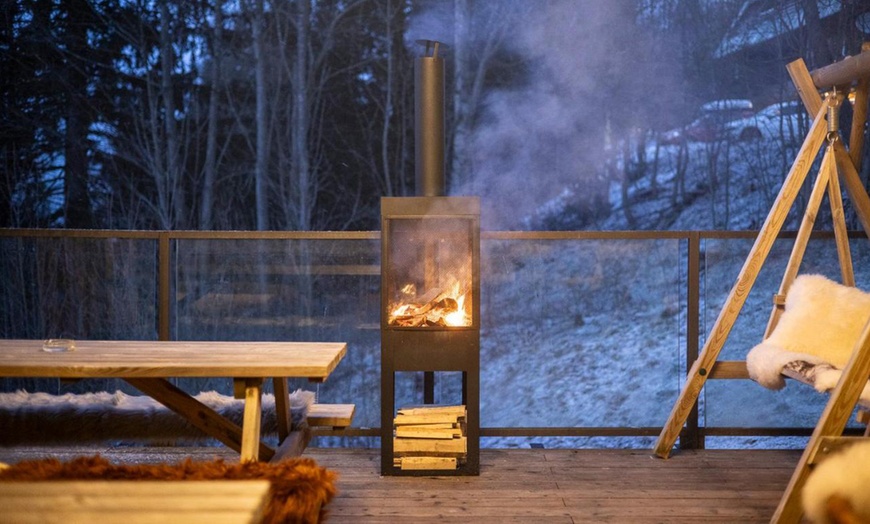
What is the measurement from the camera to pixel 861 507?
55.5 inches

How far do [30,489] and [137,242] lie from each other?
255 centimetres

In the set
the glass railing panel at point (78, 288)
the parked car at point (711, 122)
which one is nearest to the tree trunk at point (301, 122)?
the parked car at point (711, 122)

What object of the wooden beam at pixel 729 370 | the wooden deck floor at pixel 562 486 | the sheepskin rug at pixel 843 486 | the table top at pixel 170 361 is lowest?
the wooden deck floor at pixel 562 486

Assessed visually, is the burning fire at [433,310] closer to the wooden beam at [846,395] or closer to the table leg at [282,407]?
the table leg at [282,407]

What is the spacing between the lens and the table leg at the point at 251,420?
2.22 meters

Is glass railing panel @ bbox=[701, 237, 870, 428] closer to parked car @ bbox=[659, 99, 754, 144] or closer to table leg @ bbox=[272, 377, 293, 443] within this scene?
table leg @ bbox=[272, 377, 293, 443]

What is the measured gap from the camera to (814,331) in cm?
314

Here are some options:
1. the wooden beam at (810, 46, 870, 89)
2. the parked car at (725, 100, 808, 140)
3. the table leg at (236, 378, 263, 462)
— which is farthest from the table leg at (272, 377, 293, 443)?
the parked car at (725, 100, 808, 140)

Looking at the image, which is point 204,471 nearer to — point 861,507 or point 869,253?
point 861,507

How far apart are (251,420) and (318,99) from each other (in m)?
5.97

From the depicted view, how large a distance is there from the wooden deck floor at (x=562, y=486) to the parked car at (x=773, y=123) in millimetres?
4827

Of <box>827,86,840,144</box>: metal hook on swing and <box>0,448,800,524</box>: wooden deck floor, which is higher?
<box>827,86,840,144</box>: metal hook on swing

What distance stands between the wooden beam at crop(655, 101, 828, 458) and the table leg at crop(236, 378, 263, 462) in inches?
77.1

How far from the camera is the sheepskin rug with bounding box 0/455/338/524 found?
1.63 meters
